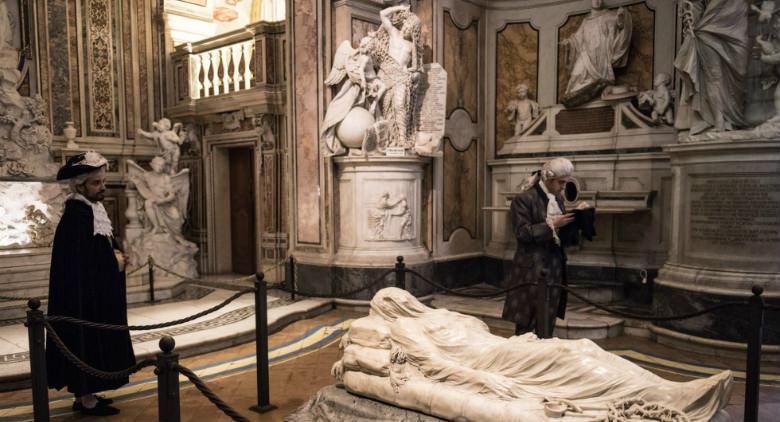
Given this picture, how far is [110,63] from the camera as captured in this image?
34.3 ft

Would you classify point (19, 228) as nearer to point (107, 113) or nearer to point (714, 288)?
point (107, 113)

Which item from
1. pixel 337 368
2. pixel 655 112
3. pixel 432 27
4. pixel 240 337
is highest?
pixel 432 27

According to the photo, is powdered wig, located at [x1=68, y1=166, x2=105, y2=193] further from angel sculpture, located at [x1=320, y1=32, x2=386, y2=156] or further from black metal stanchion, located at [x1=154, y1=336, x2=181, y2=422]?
angel sculpture, located at [x1=320, y1=32, x2=386, y2=156]

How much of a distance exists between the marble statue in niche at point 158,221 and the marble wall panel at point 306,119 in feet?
8.45

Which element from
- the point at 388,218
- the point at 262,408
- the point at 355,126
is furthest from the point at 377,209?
the point at 262,408

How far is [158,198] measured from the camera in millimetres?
9258

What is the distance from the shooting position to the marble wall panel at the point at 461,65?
8.29 m

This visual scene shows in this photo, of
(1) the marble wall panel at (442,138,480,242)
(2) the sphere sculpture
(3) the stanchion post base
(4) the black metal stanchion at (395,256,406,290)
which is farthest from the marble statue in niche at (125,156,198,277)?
(3) the stanchion post base

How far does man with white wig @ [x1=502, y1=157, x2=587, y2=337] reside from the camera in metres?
4.52

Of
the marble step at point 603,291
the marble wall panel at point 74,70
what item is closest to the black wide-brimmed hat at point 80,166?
the marble step at point 603,291

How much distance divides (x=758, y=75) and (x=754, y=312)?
10.8 feet

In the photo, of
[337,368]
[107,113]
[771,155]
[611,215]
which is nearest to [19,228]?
[107,113]

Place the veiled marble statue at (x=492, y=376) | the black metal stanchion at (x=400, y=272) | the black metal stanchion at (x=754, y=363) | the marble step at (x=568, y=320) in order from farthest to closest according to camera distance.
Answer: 1. the marble step at (x=568, y=320)
2. the black metal stanchion at (x=400, y=272)
3. the black metal stanchion at (x=754, y=363)
4. the veiled marble statue at (x=492, y=376)

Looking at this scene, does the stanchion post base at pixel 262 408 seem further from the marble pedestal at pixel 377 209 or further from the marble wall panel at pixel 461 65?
the marble wall panel at pixel 461 65
